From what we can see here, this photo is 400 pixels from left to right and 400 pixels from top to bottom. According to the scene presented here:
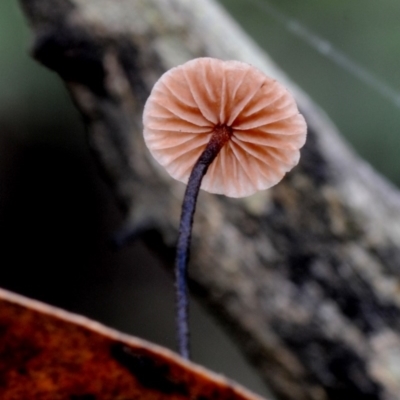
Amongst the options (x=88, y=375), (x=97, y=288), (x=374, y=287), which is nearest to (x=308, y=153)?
(x=374, y=287)

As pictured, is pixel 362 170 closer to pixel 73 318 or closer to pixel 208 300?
pixel 208 300

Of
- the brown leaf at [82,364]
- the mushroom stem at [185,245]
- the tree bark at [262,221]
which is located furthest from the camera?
Result: the tree bark at [262,221]

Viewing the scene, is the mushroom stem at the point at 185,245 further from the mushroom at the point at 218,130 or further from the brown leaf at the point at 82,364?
the brown leaf at the point at 82,364

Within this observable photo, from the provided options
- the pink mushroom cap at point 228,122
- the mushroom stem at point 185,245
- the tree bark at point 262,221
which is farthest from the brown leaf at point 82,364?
the tree bark at point 262,221

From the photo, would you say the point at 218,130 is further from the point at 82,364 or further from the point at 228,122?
the point at 82,364

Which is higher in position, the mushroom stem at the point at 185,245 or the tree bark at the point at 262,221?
the mushroom stem at the point at 185,245

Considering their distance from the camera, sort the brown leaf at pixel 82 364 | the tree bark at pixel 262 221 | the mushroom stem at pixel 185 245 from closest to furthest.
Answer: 1. the brown leaf at pixel 82 364
2. the mushroom stem at pixel 185 245
3. the tree bark at pixel 262 221
